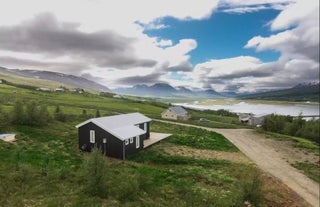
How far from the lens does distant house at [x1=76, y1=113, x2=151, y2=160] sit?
3488 centimetres

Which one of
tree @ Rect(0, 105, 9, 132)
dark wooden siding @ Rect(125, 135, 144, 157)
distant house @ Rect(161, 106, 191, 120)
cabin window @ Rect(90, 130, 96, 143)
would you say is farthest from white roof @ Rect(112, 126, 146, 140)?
distant house @ Rect(161, 106, 191, 120)

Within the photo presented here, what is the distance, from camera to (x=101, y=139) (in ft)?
118

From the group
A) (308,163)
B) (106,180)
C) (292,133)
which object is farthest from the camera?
(292,133)

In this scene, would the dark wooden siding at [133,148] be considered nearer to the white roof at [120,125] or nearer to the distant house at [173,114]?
the white roof at [120,125]

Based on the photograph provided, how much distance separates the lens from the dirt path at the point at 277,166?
27633mm

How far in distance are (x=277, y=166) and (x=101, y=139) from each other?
2196 cm

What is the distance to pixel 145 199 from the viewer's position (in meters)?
19.7

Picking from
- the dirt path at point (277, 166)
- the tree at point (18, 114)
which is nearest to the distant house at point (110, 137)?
the tree at point (18, 114)

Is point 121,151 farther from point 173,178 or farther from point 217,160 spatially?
point 217,160

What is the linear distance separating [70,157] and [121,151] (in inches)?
240

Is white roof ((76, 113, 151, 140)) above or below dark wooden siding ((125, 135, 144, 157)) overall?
above

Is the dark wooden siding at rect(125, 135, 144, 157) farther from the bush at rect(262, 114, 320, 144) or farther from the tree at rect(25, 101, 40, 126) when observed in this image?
the bush at rect(262, 114, 320, 144)

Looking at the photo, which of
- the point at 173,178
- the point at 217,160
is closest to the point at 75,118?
the point at 217,160

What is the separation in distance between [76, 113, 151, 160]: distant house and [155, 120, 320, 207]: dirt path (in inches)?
627
